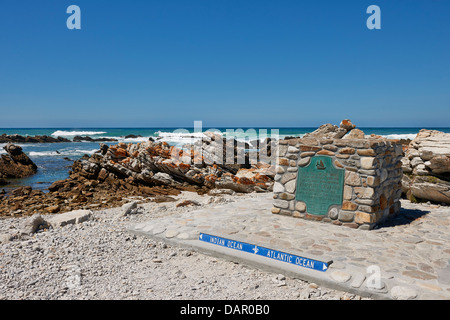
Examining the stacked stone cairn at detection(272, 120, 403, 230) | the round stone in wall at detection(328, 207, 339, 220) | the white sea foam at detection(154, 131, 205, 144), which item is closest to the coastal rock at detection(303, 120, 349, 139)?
the stacked stone cairn at detection(272, 120, 403, 230)

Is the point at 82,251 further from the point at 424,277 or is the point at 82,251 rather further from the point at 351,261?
the point at 424,277

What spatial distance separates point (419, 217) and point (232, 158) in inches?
313

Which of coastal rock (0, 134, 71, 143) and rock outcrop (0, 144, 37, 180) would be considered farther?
A: coastal rock (0, 134, 71, 143)

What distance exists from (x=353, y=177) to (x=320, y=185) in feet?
2.17

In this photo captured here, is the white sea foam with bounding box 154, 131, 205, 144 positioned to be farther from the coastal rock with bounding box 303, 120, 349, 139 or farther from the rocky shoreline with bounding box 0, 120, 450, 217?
the coastal rock with bounding box 303, 120, 349, 139

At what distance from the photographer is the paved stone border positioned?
13.6 feet

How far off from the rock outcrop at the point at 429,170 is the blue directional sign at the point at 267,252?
241 inches

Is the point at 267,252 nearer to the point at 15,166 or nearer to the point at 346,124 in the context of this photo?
the point at 346,124

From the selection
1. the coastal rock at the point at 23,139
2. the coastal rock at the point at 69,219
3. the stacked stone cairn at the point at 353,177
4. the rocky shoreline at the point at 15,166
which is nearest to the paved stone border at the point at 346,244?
the stacked stone cairn at the point at 353,177

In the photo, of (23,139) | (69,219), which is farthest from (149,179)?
(23,139)

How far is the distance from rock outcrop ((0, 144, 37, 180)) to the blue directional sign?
19.2 m

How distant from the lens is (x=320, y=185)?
6629 mm

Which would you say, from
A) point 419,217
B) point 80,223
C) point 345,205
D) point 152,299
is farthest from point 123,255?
point 419,217

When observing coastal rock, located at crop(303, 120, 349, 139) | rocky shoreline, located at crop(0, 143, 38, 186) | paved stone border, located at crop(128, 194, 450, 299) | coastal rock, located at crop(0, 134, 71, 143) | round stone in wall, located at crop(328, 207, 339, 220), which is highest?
coastal rock, located at crop(303, 120, 349, 139)
